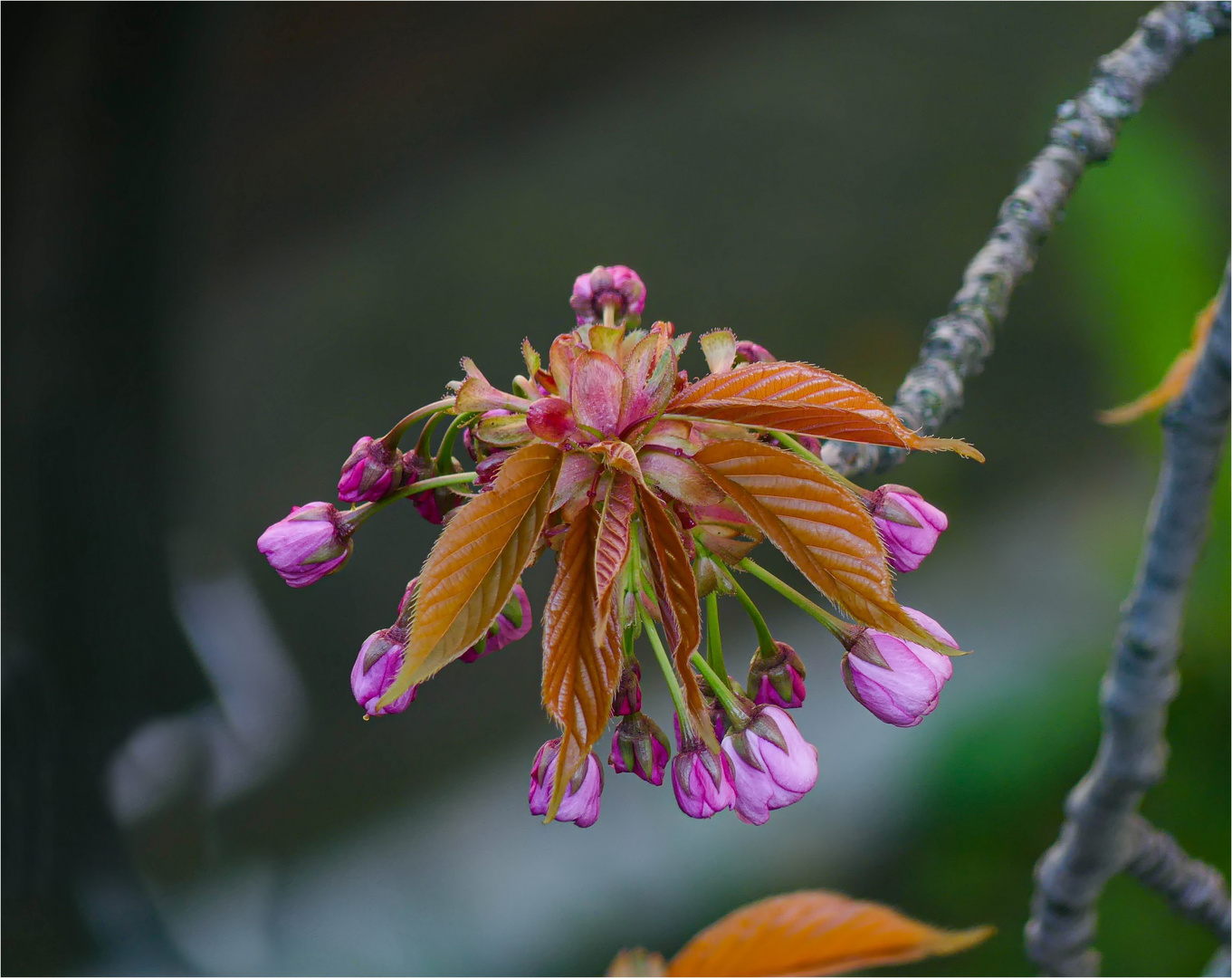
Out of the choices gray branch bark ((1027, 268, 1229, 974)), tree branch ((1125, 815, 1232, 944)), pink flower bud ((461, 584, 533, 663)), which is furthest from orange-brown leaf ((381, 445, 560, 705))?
tree branch ((1125, 815, 1232, 944))

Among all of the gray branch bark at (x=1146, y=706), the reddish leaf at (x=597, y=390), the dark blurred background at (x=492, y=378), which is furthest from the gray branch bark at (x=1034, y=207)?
the dark blurred background at (x=492, y=378)

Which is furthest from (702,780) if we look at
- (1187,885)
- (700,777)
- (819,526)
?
(1187,885)

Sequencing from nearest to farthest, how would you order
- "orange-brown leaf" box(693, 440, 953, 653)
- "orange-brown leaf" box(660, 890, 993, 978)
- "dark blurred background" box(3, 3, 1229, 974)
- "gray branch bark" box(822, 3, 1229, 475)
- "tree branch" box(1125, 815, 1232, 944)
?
"orange-brown leaf" box(660, 890, 993, 978)
"orange-brown leaf" box(693, 440, 953, 653)
"gray branch bark" box(822, 3, 1229, 475)
"tree branch" box(1125, 815, 1232, 944)
"dark blurred background" box(3, 3, 1229, 974)

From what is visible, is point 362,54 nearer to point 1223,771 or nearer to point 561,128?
point 561,128

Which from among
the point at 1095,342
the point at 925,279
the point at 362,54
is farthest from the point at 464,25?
the point at 1095,342

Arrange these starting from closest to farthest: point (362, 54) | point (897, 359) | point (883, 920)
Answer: point (883, 920) → point (362, 54) → point (897, 359)

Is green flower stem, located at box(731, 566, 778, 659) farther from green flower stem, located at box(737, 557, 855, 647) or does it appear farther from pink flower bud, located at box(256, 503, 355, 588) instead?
pink flower bud, located at box(256, 503, 355, 588)
